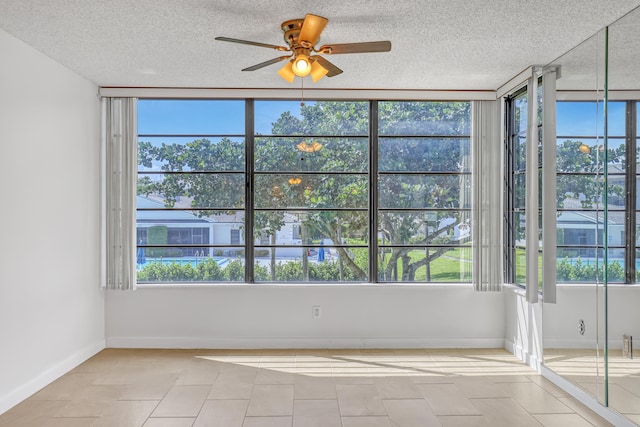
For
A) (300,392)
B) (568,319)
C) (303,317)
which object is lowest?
(300,392)

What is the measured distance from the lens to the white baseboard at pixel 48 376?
11.9ft

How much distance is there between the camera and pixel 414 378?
4.29 metres

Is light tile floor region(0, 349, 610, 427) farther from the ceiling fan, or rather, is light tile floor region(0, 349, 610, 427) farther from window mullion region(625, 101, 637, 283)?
the ceiling fan

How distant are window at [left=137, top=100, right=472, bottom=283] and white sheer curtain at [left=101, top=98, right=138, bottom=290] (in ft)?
0.54

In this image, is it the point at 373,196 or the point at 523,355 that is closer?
the point at 523,355

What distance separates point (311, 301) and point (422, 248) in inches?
51.2

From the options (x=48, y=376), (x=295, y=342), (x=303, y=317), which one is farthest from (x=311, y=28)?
(x=48, y=376)

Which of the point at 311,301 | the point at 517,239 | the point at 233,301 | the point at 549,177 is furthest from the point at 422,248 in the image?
the point at 233,301

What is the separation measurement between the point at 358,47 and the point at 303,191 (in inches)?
93.0

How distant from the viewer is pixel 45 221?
4.14m

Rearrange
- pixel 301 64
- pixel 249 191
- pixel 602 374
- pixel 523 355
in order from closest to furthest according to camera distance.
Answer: pixel 301 64, pixel 602 374, pixel 523 355, pixel 249 191

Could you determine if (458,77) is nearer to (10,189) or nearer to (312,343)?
(312,343)

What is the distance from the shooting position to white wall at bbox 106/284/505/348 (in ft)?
17.2

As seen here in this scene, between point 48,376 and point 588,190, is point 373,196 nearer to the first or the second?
point 588,190
